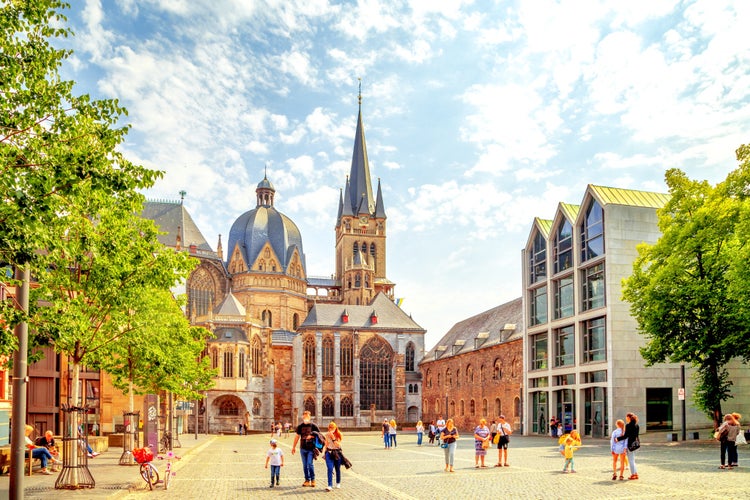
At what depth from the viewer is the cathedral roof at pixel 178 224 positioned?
309ft

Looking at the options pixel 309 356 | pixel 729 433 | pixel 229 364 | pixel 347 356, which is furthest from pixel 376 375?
pixel 729 433

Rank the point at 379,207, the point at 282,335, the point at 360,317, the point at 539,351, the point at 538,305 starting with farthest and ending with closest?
1. the point at 379,207
2. the point at 282,335
3. the point at 360,317
4. the point at 538,305
5. the point at 539,351

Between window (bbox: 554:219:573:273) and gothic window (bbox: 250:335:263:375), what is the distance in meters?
44.3

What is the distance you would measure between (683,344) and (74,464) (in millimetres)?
25919

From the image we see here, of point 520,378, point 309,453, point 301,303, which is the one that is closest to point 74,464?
point 309,453

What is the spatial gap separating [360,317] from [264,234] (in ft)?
67.9

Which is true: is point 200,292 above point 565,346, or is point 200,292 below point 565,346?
above

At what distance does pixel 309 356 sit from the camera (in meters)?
87.4

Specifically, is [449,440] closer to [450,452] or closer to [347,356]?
[450,452]

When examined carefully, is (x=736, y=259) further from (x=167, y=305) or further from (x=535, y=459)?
(x=167, y=305)

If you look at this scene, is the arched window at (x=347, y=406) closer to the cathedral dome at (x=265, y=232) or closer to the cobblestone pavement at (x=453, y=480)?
the cathedral dome at (x=265, y=232)

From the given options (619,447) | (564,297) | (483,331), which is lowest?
(619,447)

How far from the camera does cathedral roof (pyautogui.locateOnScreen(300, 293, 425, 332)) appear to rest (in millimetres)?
88375

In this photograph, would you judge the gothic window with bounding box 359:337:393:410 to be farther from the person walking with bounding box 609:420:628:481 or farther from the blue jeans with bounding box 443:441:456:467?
the person walking with bounding box 609:420:628:481
